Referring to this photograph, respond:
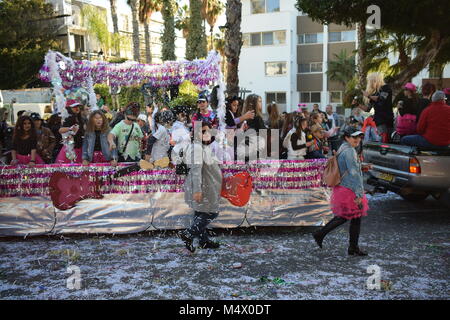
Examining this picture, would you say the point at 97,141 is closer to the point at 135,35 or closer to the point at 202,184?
the point at 202,184

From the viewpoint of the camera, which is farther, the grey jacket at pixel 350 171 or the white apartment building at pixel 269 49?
the white apartment building at pixel 269 49

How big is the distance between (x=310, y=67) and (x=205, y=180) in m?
36.4

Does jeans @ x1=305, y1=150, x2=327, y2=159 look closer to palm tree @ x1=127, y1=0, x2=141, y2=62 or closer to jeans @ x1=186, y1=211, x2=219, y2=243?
jeans @ x1=186, y1=211, x2=219, y2=243

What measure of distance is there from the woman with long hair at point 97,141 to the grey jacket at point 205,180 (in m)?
1.62

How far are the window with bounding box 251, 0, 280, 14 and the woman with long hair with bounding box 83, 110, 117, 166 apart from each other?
107ft

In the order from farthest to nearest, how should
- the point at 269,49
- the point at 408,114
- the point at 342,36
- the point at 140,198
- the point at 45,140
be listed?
1. the point at 342,36
2. the point at 269,49
3. the point at 45,140
4. the point at 408,114
5. the point at 140,198

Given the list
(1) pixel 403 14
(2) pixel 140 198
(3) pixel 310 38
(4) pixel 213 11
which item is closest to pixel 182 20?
(4) pixel 213 11

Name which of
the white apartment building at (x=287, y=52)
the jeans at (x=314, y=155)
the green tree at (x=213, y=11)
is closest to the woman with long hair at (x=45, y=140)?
the jeans at (x=314, y=155)

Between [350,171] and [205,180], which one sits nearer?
[350,171]

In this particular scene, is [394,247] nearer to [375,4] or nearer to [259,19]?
[375,4]

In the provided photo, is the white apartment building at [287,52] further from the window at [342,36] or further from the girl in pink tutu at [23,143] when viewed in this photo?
the girl in pink tutu at [23,143]

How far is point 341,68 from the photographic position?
3953 centimetres

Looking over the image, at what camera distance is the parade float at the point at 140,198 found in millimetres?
5691

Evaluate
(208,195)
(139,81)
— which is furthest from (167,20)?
(208,195)
